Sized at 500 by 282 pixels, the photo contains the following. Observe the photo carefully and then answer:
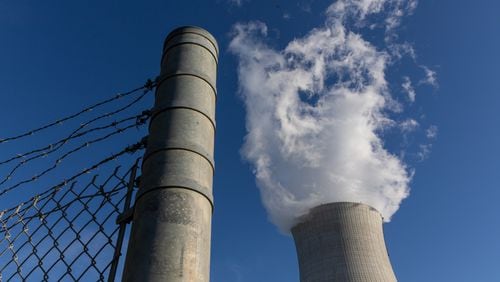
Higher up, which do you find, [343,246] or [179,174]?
[343,246]

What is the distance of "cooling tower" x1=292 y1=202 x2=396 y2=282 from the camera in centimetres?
1919

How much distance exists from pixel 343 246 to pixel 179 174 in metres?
19.8

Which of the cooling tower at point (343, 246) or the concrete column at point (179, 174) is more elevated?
the cooling tower at point (343, 246)

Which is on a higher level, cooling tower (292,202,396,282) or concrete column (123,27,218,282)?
cooling tower (292,202,396,282)

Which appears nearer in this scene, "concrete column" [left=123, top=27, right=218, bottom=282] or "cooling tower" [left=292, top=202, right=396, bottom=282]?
"concrete column" [left=123, top=27, right=218, bottom=282]

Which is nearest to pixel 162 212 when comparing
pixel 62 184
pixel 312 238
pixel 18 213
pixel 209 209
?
pixel 209 209

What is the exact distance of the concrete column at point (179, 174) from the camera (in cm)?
107

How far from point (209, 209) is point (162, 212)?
151 millimetres

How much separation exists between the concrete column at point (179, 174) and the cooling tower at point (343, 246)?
1884cm

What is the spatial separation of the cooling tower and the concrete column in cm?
1884

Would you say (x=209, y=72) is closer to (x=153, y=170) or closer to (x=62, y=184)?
(x=153, y=170)

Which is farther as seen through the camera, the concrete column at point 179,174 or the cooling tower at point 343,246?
the cooling tower at point 343,246

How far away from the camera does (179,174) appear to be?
119 centimetres

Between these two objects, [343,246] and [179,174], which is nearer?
[179,174]
